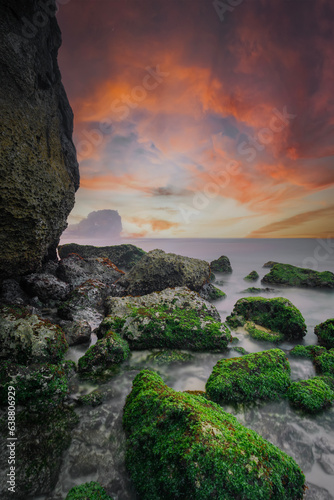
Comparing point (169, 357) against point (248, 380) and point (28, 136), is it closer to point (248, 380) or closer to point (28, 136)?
point (248, 380)

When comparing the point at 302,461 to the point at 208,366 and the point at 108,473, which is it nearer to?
the point at 208,366

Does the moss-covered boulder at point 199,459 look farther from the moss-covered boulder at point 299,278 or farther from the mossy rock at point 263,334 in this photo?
the moss-covered boulder at point 299,278

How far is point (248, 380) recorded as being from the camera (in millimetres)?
4973

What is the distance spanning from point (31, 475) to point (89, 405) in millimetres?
1413

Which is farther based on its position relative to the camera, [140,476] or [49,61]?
[49,61]

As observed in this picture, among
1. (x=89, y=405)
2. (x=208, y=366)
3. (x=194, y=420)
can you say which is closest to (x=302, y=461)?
(x=194, y=420)

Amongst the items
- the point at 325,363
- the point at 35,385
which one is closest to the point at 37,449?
the point at 35,385

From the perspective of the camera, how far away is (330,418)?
14.7 ft

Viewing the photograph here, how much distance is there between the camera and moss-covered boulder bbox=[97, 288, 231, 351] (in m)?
6.99

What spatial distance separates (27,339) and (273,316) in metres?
9.31

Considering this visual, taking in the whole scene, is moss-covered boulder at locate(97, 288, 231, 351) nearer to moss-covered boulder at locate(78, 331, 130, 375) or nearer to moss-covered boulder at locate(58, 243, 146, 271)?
moss-covered boulder at locate(78, 331, 130, 375)

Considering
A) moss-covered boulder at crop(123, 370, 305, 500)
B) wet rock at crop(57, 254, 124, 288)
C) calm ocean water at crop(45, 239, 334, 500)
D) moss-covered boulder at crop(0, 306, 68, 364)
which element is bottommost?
calm ocean water at crop(45, 239, 334, 500)

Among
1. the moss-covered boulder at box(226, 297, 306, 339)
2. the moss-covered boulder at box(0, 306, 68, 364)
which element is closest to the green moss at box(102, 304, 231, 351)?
the moss-covered boulder at box(0, 306, 68, 364)

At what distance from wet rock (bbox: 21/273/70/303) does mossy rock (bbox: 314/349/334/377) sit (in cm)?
1014
